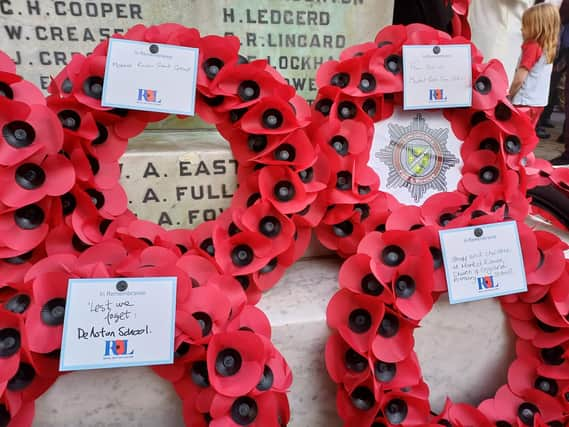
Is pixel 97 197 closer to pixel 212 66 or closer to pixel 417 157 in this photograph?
pixel 212 66

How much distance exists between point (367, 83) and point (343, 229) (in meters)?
0.24

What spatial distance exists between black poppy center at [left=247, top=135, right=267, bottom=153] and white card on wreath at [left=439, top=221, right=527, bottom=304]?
0.94 feet

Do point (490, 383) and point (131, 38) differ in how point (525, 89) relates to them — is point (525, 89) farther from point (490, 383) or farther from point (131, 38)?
point (131, 38)

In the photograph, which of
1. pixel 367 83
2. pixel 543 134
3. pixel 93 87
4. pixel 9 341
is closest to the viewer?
pixel 9 341

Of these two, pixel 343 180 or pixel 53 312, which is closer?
pixel 53 312

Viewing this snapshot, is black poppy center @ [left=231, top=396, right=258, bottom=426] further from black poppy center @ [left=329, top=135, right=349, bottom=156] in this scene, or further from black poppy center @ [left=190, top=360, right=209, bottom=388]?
black poppy center @ [left=329, top=135, right=349, bottom=156]

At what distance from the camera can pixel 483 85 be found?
0.71 metres

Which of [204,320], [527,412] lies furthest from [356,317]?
[527,412]

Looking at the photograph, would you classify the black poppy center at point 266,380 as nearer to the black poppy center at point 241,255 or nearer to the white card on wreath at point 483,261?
the black poppy center at point 241,255

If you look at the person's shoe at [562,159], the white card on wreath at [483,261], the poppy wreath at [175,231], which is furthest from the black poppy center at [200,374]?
the person's shoe at [562,159]

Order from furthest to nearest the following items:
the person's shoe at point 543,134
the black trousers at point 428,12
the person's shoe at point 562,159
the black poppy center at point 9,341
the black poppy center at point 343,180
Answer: the person's shoe at point 543,134
the person's shoe at point 562,159
the black trousers at point 428,12
the black poppy center at point 343,180
the black poppy center at point 9,341

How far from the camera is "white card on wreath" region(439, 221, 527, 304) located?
0.60 metres

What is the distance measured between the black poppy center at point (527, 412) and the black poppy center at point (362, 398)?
0.25 metres

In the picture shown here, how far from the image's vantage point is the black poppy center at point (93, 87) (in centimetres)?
57
